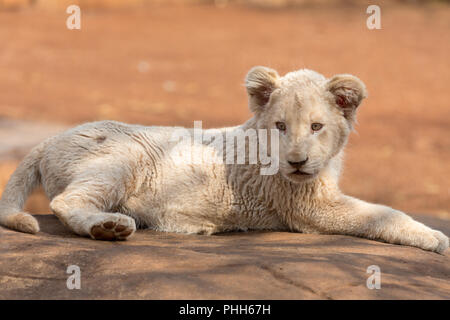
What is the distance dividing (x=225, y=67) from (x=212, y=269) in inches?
575

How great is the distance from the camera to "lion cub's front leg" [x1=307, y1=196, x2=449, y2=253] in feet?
17.8

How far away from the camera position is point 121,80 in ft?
56.7

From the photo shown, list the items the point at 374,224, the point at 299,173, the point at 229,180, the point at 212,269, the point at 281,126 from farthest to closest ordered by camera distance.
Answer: the point at 229,180 → the point at 374,224 → the point at 281,126 → the point at 299,173 → the point at 212,269

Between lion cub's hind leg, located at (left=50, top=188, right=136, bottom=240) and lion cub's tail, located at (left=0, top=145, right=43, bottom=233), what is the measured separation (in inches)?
9.5

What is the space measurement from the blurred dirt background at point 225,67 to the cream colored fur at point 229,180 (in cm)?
334

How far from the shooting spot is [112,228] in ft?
16.4

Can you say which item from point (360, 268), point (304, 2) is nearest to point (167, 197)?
point (360, 268)

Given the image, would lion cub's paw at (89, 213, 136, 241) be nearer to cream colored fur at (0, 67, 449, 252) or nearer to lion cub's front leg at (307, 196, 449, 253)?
cream colored fur at (0, 67, 449, 252)

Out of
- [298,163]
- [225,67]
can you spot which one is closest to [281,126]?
[298,163]

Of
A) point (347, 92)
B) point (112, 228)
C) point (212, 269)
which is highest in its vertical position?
point (347, 92)

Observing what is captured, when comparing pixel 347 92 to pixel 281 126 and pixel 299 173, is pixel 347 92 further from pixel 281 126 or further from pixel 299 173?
pixel 299 173

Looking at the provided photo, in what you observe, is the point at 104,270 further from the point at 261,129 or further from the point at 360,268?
the point at 261,129

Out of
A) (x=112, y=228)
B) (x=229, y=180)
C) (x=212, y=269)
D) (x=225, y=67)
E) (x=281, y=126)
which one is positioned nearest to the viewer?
(x=212, y=269)

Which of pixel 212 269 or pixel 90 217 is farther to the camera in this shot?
pixel 90 217
